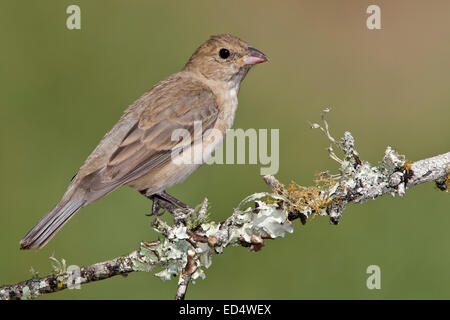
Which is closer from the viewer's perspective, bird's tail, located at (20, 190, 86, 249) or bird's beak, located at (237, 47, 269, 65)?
bird's tail, located at (20, 190, 86, 249)

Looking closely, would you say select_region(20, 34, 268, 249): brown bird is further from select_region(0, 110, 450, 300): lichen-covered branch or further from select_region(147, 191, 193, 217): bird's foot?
select_region(0, 110, 450, 300): lichen-covered branch

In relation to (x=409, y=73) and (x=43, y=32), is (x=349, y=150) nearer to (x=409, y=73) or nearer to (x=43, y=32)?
(x=43, y=32)

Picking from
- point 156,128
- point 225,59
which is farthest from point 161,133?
point 225,59

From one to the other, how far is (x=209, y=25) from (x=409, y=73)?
2707mm

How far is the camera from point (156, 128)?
5.27 metres

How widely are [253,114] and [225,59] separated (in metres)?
2.68

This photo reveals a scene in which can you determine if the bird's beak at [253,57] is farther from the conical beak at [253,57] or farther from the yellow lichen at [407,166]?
the yellow lichen at [407,166]

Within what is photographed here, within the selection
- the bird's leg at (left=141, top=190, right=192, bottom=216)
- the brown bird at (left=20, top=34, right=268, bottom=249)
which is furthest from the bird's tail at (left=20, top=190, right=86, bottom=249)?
the bird's leg at (left=141, top=190, right=192, bottom=216)

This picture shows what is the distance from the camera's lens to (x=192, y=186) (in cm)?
684

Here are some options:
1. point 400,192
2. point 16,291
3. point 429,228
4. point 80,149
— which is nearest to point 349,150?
point 400,192

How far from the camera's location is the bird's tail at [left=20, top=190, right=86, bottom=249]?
14.9ft

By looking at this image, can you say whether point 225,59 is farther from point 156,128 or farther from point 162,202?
point 162,202

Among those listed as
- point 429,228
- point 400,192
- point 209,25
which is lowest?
point 400,192

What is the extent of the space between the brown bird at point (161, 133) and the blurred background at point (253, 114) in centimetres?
67
